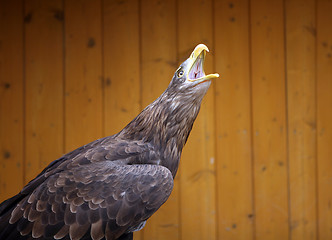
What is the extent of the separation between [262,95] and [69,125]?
1.40 m

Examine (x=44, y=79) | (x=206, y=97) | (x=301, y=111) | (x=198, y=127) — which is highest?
(x=44, y=79)

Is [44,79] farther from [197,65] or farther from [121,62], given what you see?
[197,65]

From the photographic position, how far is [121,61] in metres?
2.50

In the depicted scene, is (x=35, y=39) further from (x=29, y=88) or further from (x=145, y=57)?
(x=145, y=57)

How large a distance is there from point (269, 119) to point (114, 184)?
1.54 metres

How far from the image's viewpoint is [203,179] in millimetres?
2504

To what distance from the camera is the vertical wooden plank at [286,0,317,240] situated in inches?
100

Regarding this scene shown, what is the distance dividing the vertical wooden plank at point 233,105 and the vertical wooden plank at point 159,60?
1.06 feet

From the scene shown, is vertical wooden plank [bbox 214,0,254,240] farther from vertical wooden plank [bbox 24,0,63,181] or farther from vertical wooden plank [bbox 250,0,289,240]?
vertical wooden plank [bbox 24,0,63,181]

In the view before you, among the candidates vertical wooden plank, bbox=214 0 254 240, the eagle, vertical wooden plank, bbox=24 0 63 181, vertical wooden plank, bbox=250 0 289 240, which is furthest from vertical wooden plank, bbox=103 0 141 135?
the eagle

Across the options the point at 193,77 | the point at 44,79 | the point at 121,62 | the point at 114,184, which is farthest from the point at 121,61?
the point at 114,184

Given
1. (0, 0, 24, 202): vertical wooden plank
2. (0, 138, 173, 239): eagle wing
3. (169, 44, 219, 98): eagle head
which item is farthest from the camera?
(0, 0, 24, 202): vertical wooden plank

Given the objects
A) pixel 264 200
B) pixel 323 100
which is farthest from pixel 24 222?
pixel 323 100

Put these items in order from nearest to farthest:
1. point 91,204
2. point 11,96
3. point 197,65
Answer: point 91,204 < point 197,65 < point 11,96
